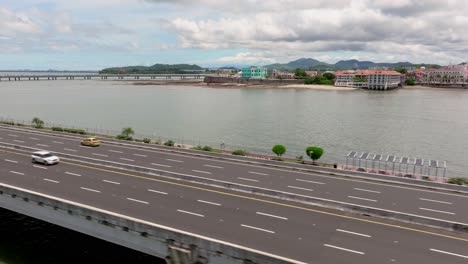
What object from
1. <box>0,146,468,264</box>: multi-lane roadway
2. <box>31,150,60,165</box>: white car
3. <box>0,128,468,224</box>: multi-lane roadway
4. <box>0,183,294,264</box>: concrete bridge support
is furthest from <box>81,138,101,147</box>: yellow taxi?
<box>0,183,294,264</box>: concrete bridge support

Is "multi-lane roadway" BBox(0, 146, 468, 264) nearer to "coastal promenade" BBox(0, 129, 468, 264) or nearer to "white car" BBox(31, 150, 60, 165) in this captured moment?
"coastal promenade" BBox(0, 129, 468, 264)

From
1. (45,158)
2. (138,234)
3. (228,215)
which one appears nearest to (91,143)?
(45,158)

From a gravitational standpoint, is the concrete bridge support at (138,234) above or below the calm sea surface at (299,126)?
above

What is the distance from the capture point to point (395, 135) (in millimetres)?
65188

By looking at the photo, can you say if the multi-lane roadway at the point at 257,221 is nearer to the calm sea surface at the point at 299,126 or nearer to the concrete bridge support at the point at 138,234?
the concrete bridge support at the point at 138,234

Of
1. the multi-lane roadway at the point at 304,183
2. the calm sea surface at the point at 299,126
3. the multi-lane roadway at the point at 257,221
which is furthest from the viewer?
the calm sea surface at the point at 299,126

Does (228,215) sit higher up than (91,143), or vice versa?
(91,143)

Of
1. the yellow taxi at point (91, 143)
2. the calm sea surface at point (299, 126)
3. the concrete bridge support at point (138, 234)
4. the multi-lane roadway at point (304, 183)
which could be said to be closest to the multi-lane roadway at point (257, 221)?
the concrete bridge support at point (138, 234)

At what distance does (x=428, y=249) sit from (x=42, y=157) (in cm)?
2764

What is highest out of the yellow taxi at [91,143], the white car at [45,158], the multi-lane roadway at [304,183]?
the white car at [45,158]

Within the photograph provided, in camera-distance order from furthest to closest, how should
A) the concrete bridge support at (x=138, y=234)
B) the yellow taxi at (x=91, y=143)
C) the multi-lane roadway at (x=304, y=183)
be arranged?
the yellow taxi at (x=91, y=143) → the multi-lane roadway at (x=304, y=183) → the concrete bridge support at (x=138, y=234)

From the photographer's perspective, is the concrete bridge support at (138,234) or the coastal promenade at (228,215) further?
the coastal promenade at (228,215)

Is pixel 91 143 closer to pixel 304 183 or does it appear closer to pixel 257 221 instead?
pixel 304 183

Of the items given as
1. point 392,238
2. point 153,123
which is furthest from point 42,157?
point 153,123
